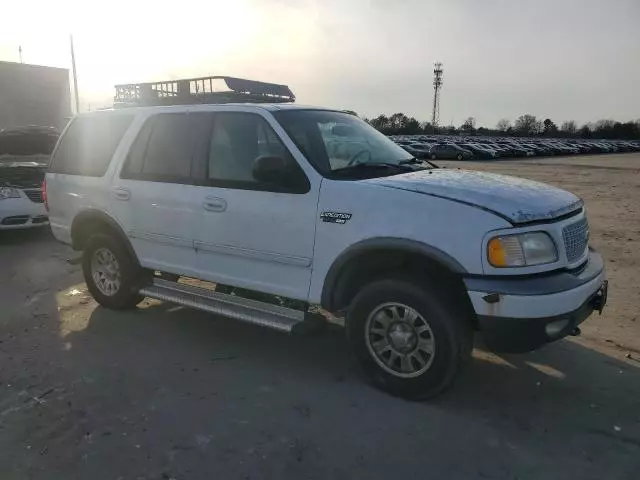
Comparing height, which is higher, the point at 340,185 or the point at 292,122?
the point at 292,122

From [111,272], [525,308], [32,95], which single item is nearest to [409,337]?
[525,308]

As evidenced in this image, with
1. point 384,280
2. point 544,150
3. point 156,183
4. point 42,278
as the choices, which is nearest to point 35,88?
point 42,278

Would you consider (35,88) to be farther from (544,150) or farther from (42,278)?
(544,150)

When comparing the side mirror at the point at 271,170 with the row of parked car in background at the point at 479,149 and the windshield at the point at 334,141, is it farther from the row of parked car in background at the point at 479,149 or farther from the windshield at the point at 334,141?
the row of parked car in background at the point at 479,149

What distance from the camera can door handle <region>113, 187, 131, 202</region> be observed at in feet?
17.0

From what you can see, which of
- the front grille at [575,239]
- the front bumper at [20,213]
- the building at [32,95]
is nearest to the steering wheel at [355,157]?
the front grille at [575,239]

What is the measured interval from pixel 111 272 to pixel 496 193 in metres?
3.82

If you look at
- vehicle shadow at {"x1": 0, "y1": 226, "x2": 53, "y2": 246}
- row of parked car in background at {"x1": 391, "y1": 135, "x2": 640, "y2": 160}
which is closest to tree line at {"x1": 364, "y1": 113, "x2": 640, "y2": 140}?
row of parked car in background at {"x1": 391, "y1": 135, "x2": 640, "y2": 160}

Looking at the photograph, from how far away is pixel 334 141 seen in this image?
4.44 meters

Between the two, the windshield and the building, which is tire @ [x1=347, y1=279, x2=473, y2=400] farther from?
the building

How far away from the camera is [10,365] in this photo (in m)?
4.41

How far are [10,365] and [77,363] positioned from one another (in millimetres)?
508

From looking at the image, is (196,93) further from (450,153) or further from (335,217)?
(450,153)

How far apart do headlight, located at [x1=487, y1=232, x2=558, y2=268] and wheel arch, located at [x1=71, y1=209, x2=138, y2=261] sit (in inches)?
133
